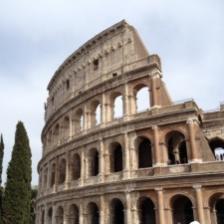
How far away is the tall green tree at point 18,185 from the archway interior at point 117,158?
564 cm

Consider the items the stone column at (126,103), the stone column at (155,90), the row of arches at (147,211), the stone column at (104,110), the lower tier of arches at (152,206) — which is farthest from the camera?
the stone column at (104,110)

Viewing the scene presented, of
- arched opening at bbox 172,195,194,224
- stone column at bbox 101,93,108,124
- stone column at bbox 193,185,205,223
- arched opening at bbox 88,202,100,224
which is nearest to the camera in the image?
stone column at bbox 193,185,205,223

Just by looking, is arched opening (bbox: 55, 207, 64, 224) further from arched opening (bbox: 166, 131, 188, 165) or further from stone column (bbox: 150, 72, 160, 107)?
stone column (bbox: 150, 72, 160, 107)

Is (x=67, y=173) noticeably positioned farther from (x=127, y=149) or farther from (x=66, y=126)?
(x=127, y=149)

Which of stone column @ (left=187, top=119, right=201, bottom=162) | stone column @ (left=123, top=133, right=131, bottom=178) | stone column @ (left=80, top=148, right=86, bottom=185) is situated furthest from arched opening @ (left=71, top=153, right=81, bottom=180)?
stone column @ (left=187, top=119, right=201, bottom=162)

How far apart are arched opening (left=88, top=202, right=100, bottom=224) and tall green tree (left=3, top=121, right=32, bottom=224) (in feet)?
13.3

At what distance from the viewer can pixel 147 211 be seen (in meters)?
20.5

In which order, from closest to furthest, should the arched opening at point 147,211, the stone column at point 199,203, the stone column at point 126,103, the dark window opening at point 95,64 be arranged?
the stone column at point 199,203, the arched opening at point 147,211, the stone column at point 126,103, the dark window opening at point 95,64

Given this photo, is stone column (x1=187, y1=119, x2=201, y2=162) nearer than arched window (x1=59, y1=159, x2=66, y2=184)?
Yes

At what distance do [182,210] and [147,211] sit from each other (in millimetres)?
2347

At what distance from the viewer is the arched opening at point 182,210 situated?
19.0 m

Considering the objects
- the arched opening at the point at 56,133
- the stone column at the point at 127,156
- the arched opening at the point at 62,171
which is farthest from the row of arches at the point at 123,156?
the arched opening at the point at 56,133

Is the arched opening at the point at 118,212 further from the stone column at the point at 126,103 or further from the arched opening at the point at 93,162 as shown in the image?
the stone column at the point at 126,103

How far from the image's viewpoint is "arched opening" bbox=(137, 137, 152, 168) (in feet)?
69.5
